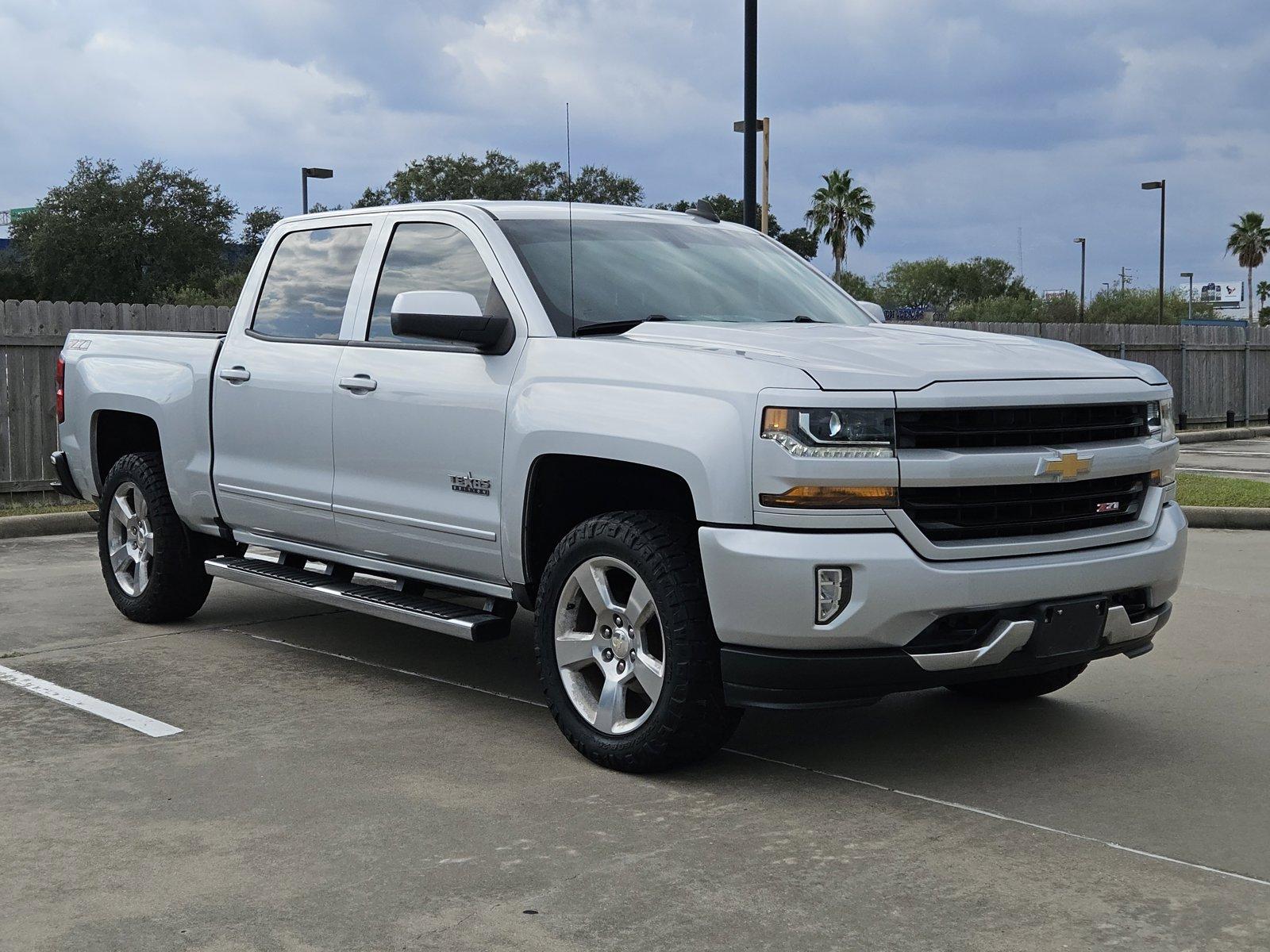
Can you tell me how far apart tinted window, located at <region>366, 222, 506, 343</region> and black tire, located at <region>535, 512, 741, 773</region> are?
122cm

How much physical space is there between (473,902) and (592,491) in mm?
1997

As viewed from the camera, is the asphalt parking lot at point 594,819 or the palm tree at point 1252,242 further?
the palm tree at point 1252,242

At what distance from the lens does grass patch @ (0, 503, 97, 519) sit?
12547 mm

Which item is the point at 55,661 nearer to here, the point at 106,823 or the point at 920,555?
the point at 106,823

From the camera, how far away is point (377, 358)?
608cm

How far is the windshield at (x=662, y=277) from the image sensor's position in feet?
18.6

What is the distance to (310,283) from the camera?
22.2 ft

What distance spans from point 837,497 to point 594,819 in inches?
48.6

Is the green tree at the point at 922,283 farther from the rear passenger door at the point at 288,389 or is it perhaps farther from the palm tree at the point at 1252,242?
the rear passenger door at the point at 288,389

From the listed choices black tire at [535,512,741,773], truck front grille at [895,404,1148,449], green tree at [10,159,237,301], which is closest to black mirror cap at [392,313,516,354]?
black tire at [535,512,741,773]

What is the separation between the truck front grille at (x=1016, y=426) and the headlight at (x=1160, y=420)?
0.32 ft

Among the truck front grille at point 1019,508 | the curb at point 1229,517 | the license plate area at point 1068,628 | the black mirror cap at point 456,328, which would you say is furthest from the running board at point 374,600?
the curb at point 1229,517

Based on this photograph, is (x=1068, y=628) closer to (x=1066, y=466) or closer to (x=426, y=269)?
(x=1066, y=466)

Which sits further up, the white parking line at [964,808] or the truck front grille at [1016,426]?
the truck front grille at [1016,426]
